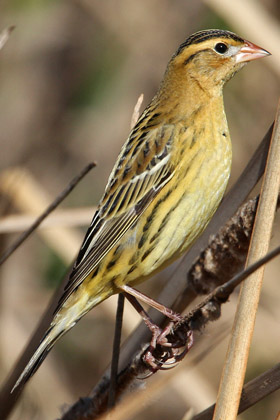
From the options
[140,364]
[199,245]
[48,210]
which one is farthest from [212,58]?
[140,364]

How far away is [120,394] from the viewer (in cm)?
294

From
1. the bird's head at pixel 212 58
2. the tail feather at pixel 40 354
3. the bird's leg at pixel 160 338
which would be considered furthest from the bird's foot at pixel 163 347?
the bird's head at pixel 212 58

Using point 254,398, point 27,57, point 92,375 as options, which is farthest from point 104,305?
point 27,57

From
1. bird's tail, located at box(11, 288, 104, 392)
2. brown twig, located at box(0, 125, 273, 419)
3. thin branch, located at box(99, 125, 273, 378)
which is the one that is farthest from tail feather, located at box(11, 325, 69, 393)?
thin branch, located at box(99, 125, 273, 378)

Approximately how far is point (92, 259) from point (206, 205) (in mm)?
613

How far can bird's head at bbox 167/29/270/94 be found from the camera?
12.0ft

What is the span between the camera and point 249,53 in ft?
11.6

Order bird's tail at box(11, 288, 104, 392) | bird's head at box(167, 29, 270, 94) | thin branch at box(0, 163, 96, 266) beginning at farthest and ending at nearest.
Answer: bird's head at box(167, 29, 270, 94) < bird's tail at box(11, 288, 104, 392) < thin branch at box(0, 163, 96, 266)

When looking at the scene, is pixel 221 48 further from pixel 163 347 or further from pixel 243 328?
pixel 243 328

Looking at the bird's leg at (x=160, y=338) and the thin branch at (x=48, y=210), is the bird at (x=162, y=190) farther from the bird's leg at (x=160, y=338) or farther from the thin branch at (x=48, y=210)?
the thin branch at (x=48, y=210)

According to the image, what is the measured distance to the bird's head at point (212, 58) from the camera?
12.0ft

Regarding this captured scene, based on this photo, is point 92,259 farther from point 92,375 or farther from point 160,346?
point 92,375

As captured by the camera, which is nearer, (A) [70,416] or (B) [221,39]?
(A) [70,416]

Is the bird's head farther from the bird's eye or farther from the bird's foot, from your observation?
the bird's foot
